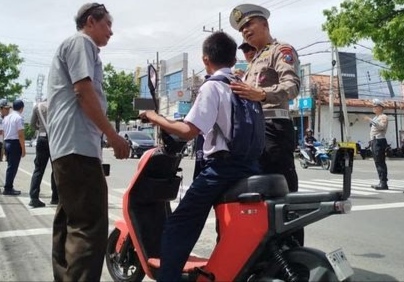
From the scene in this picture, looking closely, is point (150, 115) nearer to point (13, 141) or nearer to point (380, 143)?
point (13, 141)

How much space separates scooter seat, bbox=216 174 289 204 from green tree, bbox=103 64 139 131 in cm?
4421

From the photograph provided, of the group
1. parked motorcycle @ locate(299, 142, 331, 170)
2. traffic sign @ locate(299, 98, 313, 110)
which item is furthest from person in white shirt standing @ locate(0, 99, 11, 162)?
traffic sign @ locate(299, 98, 313, 110)

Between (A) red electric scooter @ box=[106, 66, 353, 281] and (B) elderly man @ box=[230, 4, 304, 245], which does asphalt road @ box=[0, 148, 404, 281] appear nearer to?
(B) elderly man @ box=[230, 4, 304, 245]

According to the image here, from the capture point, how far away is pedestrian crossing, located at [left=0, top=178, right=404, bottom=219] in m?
7.22

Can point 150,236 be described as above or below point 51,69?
below

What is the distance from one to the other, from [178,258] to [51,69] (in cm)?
140

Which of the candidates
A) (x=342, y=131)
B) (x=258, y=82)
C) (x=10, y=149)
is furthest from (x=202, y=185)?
(x=342, y=131)

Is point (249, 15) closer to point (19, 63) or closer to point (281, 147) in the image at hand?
point (281, 147)

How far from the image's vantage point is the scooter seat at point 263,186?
9.04ft

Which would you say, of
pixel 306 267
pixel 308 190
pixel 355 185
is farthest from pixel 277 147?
pixel 355 185

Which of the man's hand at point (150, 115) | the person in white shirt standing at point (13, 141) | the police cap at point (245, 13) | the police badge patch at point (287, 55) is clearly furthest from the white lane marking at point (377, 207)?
the person in white shirt standing at point (13, 141)

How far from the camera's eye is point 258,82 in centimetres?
366

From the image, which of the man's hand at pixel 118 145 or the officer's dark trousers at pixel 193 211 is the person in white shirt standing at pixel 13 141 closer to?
the man's hand at pixel 118 145

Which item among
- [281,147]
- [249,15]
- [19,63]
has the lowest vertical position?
[281,147]
